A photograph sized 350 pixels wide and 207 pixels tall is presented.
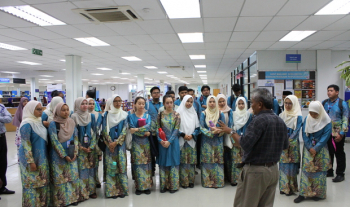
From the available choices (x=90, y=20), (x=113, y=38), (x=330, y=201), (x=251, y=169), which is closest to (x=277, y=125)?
(x=251, y=169)

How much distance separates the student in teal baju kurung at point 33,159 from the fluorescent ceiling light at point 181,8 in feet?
7.99

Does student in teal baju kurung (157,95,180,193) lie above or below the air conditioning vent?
below

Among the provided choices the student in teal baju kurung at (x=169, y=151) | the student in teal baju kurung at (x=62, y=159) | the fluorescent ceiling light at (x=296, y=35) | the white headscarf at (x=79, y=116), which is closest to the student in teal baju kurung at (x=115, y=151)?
the white headscarf at (x=79, y=116)

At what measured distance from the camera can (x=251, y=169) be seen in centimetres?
191

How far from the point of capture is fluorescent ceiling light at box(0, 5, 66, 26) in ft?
12.5

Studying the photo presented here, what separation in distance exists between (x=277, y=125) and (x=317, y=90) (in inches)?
257

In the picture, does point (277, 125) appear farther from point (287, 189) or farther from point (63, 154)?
point (63, 154)

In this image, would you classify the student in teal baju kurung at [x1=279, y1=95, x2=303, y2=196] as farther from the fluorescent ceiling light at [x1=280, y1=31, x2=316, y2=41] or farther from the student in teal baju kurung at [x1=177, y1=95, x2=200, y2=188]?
the fluorescent ceiling light at [x1=280, y1=31, x2=316, y2=41]

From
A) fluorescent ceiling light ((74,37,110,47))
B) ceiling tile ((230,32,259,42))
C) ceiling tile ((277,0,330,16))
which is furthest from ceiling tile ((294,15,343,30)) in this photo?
fluorescent ceiling light ((74,37,110,47))

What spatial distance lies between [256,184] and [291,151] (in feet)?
5.73

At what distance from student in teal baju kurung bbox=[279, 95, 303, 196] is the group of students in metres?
0.01

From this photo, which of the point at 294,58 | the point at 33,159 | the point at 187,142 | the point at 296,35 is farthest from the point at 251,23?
→ the point at 33,159

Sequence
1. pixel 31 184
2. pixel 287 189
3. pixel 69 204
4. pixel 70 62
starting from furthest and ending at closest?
pixel 70 62
pixel 287 189
pixel 69 204
pixel 31 184

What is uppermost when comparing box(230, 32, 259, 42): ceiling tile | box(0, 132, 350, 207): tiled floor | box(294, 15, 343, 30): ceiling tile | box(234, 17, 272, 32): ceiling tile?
box(230, 32, 259, 42): ceiling tile
